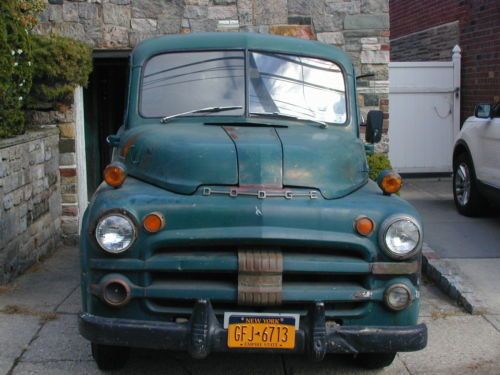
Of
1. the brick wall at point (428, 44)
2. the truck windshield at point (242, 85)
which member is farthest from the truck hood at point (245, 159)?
the brick wall at point (428, 44)

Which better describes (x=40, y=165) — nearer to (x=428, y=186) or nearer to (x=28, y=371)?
(x=28, y=371)

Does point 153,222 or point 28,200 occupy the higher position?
point 153,222

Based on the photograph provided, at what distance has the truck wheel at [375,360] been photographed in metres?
4.86

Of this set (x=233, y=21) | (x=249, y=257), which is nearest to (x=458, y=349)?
(x=249, y=257)

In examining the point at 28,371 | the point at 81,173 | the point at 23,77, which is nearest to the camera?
the point at 28,371

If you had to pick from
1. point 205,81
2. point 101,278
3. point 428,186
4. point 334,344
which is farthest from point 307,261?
point 428,186

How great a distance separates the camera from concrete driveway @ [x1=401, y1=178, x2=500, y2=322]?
6.59 metres

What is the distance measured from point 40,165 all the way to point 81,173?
101cm

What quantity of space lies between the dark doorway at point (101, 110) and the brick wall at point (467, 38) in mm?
5538

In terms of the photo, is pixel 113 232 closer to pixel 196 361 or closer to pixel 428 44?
pixel 196 361

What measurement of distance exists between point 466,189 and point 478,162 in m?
0.52

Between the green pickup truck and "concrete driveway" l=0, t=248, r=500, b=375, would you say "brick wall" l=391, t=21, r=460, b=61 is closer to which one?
"concrete driveway" l=0, t=248, r=500, b=375

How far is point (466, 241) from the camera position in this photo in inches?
323

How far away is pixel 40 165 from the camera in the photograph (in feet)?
25.8
